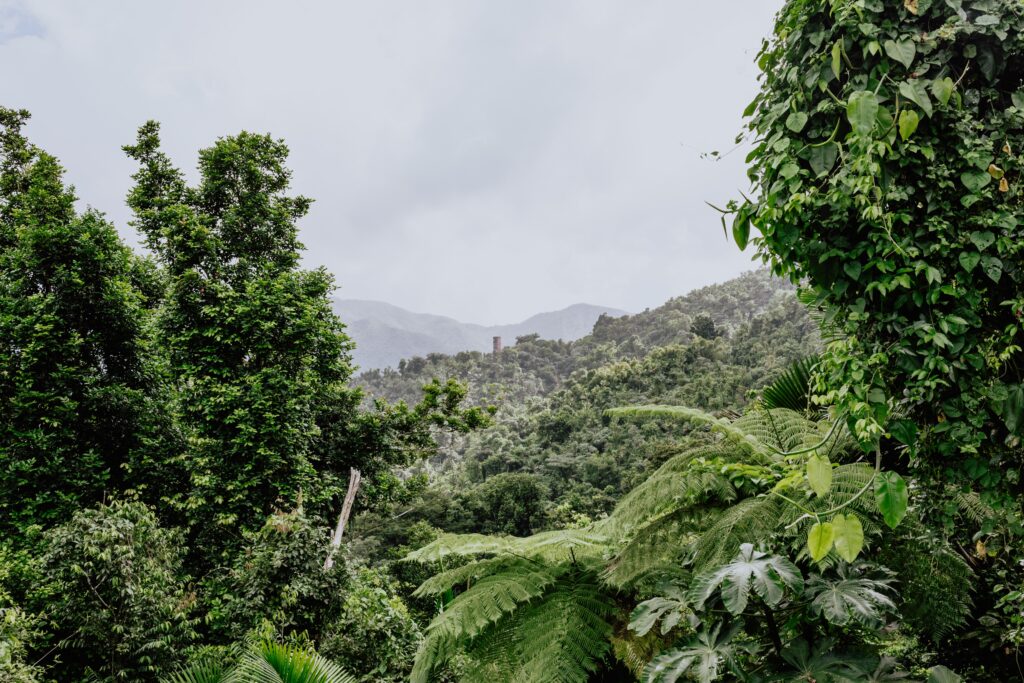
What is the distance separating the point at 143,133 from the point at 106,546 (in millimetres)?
7379

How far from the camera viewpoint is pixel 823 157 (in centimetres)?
149

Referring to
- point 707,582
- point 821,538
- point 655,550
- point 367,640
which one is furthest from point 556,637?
point 367,640

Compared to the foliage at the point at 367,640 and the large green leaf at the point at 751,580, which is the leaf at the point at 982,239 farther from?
the foliage at the point at 367,640

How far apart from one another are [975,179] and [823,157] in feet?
1.14

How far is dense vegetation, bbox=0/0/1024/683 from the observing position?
142 cm

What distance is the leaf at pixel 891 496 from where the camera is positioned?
1358mm

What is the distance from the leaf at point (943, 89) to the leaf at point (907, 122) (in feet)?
0.27

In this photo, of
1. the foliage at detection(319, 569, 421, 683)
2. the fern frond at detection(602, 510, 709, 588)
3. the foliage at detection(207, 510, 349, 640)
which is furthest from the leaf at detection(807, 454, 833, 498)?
the foliage at detection(319, 569, 421, 683)

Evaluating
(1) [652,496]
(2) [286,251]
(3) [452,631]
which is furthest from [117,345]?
(1) [652,496]

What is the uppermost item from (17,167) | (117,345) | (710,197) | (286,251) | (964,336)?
(17,167)

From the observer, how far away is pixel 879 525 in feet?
7.43

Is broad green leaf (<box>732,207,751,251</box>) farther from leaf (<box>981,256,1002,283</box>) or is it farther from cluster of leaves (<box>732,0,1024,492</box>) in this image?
leaf (<box>981,256,1002,283</box>)

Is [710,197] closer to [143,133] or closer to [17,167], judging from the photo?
[143,133]

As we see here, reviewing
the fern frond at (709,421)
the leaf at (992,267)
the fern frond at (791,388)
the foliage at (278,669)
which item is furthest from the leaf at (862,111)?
the foliage at (278,669)
